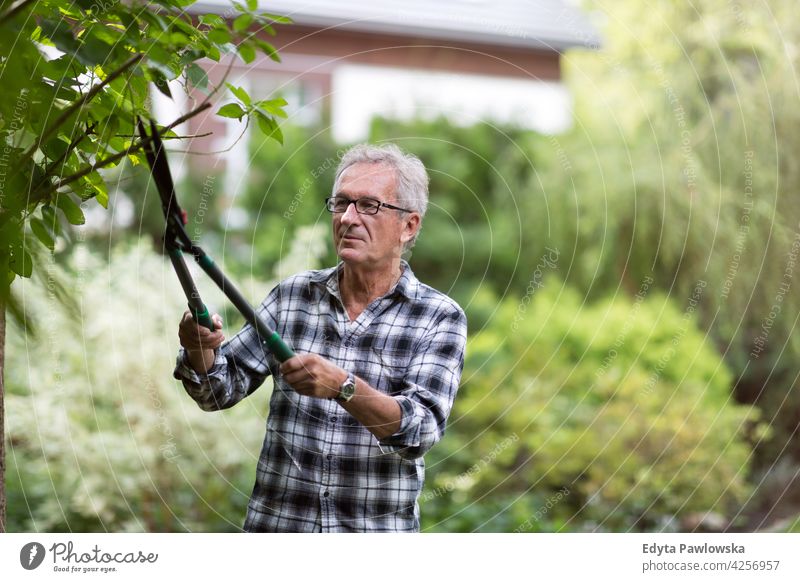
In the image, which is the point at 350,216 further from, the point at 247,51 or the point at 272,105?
the point at 247,51

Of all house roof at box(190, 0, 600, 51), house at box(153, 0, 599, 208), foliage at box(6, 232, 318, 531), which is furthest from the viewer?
house at box(153, 0, 599, 208)

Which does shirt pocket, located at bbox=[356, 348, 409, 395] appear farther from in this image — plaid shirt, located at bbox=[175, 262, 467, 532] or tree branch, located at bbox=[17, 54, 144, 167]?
tree branch, located at bbox=[17, 54, 144, 167]

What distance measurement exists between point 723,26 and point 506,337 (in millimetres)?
2339

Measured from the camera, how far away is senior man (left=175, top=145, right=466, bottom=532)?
6.91 feet

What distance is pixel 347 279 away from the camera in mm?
2186

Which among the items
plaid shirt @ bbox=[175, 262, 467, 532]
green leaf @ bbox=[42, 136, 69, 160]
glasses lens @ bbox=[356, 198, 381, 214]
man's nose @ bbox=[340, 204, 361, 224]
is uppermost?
green leaf @ bbox=[42, 136, 69, 160]

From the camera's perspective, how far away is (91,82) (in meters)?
2.05

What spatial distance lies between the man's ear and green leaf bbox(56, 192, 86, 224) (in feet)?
2.39

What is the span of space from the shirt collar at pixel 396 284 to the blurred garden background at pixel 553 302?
6.19 feet

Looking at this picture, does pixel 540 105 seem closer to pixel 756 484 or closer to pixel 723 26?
pixel 723 26

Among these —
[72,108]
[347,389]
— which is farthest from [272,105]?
[347,389]

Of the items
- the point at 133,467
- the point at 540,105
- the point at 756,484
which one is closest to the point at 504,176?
the point at 540,105

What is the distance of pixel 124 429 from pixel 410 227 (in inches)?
102

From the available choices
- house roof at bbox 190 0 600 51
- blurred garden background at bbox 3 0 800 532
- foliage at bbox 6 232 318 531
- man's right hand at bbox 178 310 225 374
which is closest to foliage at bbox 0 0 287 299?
man's right hand at bbox 178 310 225 374
